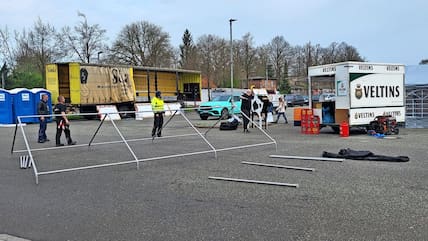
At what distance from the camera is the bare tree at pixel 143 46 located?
55281 mm

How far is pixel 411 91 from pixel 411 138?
21.1ft

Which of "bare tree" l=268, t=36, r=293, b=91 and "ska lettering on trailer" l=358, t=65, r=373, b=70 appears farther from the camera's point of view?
"bare tree" l=268, t=36, r=293, b=91

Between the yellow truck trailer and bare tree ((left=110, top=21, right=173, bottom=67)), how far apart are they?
1667 cm

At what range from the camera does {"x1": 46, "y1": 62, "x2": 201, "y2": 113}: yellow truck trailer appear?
2892 cm

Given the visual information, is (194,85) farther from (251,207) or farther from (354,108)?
(251,207)

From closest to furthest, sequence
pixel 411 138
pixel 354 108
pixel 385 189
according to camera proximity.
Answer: pixel 385 189, pixel 411 138, pixel 354 108

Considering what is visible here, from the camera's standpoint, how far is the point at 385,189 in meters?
7.03

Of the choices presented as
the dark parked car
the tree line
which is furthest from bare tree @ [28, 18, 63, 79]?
the dark parked car

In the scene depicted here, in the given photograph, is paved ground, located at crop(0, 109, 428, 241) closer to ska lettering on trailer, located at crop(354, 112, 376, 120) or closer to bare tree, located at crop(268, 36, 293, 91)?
ska lettering on trailer, located at crop(354, 112, 376, 120)

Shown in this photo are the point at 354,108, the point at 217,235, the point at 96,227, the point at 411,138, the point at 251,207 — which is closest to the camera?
the point at 217,235

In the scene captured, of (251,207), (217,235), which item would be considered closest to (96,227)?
(217,235)

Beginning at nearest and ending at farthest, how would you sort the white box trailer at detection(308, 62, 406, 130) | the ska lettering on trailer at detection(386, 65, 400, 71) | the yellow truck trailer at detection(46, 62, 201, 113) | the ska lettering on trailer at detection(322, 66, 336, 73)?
the white box trailer at detection(308, 62, 406, 130) < the ska lettering on trailer at detection(322, 66, 336, 73) < the ska lettering on trailer at detection(386, 65, 400, 71) < the yellow truck trailer at detection(46, 62, 201, 113)

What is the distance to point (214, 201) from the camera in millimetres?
6555

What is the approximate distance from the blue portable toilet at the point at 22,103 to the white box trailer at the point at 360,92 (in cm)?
1834
